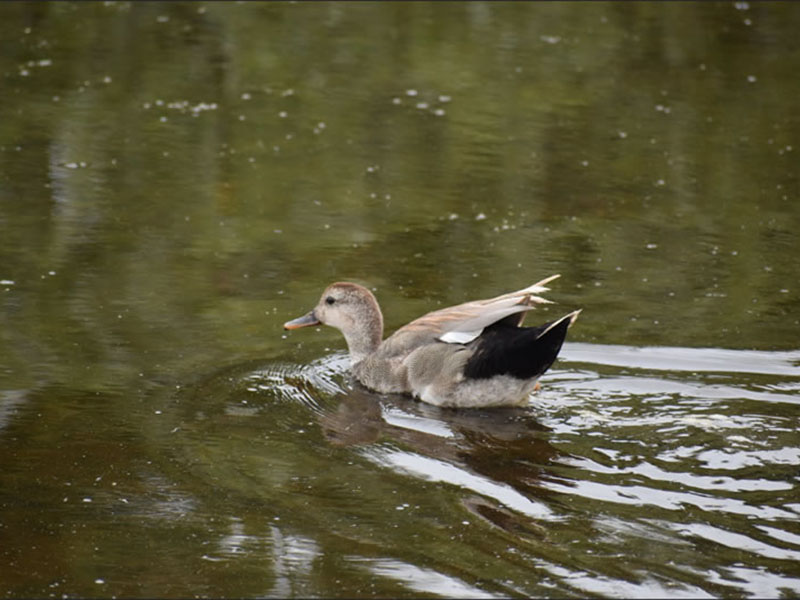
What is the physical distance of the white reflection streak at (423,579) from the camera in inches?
232

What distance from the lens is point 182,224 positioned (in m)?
11.5

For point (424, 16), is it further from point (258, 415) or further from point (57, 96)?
point (258, 415)

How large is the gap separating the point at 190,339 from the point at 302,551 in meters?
3.04

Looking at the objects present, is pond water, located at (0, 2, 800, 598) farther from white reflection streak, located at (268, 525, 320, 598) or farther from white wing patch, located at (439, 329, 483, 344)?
white wing patch, located at (439, 329, 483, 344)

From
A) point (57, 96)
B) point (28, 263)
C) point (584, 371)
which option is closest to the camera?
point (584, 371)

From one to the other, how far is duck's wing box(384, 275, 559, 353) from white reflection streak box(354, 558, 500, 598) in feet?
7.32

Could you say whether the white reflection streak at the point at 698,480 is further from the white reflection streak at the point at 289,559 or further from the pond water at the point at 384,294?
the white reflection streak at the point at 289,559

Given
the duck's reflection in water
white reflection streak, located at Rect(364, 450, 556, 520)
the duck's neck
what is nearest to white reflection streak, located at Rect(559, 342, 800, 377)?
the duck's reflection in water

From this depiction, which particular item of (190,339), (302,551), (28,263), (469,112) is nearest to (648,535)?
(302,551)

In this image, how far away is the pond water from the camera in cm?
639

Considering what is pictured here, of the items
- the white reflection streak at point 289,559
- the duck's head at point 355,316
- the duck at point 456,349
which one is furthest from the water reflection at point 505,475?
the duck's head at point 355,316

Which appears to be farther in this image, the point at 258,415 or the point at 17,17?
the point at 17,17

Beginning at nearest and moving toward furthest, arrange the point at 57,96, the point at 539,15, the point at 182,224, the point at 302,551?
the point at 302,551 → the point at 182,224 → the point at 57,96 → the point at 539,15

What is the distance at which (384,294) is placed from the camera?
1014 cm
